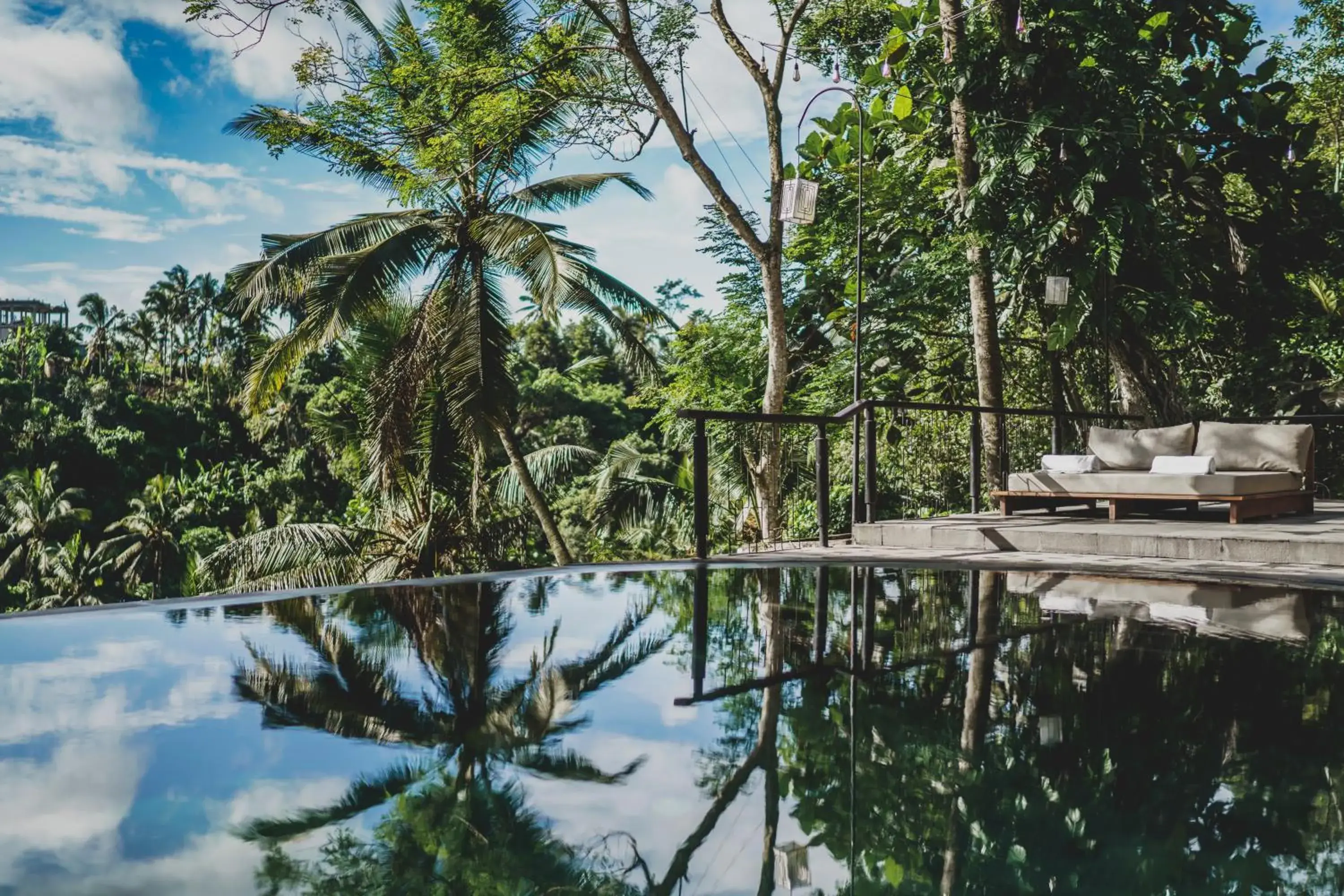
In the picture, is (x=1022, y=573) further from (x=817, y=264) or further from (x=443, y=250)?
(x=443, y=250)

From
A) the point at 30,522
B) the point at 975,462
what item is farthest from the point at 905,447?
the point at 30,522

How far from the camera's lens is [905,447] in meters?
10.7

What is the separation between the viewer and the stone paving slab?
5.18 meters

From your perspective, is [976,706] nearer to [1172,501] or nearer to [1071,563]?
[1071,563]

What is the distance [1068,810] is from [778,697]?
1.11 metres

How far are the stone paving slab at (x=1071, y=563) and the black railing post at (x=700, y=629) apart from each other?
59cm

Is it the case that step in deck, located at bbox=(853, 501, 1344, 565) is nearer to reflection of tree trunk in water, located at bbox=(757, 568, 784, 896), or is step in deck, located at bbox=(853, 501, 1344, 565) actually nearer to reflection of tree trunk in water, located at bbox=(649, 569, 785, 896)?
reflection of tree trunk in water, located at bbox=(757, 568, 784, 896)

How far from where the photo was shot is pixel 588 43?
37.0ft

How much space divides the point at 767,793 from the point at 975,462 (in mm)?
5703

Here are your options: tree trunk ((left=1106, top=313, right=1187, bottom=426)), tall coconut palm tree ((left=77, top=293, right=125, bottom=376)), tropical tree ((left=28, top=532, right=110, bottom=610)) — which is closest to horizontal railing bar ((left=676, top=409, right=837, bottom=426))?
tree trunk ((left=1106, top=313, right=1187, bottom=426))

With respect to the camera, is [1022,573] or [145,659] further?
[1022,573]

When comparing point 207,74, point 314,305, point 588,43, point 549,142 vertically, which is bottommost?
point 314,305

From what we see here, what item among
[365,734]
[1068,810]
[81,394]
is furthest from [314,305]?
[81,394]

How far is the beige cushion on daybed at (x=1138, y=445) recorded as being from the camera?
7484 mm
